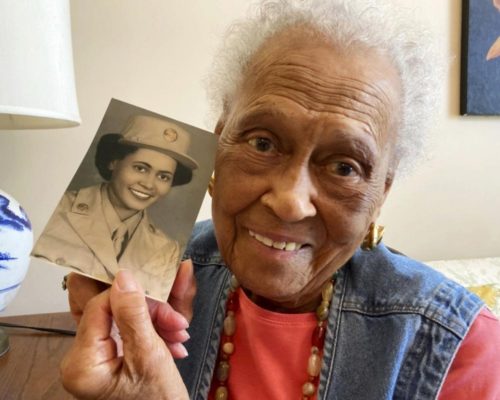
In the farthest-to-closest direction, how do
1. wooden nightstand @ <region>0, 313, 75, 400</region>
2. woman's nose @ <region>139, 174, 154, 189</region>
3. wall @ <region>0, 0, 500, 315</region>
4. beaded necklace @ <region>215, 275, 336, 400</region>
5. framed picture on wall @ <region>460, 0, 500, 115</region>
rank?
framed picture on wall @ <region>460, 0, 500, 115</region>, wall @ <region>0, 0, 500, 315</region>, wooden nightstand @ <region>0, 313, 75, 400</region>, beaded necklace @ <region>215, 275, 336, 400</region>, woman's nose @ <region>139, 174, 154, 189</region>

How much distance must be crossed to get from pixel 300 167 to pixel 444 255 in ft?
4.70

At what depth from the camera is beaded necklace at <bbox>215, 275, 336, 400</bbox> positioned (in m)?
0.77

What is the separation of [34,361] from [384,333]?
2.66 ft

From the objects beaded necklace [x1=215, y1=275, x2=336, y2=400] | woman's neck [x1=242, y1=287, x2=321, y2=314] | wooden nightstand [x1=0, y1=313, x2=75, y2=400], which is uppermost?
woman's neck [x1=242, y1=287, x2=321, y2=314]

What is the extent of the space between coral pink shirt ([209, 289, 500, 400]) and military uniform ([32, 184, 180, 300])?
0.28 metres

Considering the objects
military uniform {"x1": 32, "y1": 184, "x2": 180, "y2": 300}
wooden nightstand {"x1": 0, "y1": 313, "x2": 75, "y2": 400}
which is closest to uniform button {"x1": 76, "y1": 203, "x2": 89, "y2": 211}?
military uniform {"x1": 32, "y1": 184, "x2": 180, "y2": 300}

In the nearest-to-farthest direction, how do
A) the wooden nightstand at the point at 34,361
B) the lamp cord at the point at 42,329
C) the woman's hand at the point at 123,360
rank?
the woman's hand at the point at 123,360 < the wooden nightstand at the point at 34,361 < the lamp cord at the point at 42,329

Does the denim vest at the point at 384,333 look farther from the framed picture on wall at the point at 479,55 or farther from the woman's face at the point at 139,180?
the framed picture on wall at the point at 479,55

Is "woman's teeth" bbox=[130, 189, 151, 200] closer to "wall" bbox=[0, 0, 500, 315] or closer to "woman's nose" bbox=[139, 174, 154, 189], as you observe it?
"woman's nose" bbox=[139, 174, 154, 189]

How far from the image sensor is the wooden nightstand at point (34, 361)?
0.88 meters

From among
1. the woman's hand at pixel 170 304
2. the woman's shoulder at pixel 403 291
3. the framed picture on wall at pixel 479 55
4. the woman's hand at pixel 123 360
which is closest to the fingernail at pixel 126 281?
the woman's hand at pixel 123 360

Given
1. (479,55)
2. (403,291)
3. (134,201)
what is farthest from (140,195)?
(479,55)

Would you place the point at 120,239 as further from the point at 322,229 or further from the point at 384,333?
the point at 384,333

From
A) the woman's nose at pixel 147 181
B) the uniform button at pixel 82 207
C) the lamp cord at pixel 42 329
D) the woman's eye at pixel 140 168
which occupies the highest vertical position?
the woman's eye at pixel 140 168
